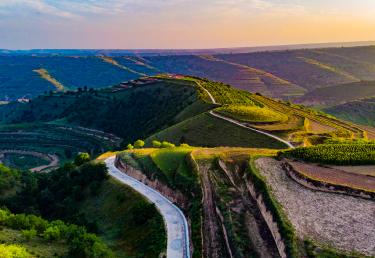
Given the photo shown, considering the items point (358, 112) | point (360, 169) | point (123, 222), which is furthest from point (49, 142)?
point (358, 112)

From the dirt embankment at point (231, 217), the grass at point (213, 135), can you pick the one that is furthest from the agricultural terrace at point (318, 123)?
the dirt embankment at point (231, 217)

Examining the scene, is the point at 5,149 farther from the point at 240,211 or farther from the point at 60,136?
the point at 240,211

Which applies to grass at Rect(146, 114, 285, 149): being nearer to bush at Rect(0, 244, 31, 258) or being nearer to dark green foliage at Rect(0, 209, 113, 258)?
dark green foliage at Rect(0, 209, 113, 258)

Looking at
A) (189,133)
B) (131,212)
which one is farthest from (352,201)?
(189,133)

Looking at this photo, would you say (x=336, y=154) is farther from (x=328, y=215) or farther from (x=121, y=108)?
(x=121, y=108)

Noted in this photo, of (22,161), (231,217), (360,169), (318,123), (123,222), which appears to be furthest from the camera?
(22,161)

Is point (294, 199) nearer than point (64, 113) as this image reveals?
Yes
